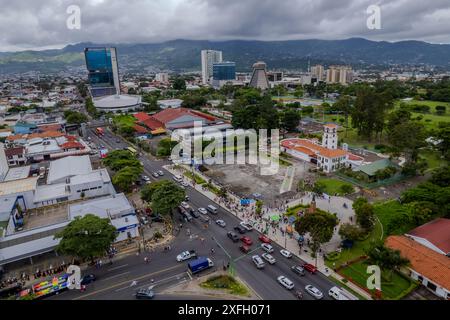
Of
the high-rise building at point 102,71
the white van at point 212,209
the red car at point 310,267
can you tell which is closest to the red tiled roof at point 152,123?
the white van at point 212,209

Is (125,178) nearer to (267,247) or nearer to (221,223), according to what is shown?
(221,223)

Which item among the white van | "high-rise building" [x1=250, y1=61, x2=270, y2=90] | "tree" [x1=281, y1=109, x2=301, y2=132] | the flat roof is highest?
"high-rise building" [x1=250, y1=61, x2=270, y2=90]

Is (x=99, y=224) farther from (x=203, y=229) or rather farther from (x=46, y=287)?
(x=203, y=229)

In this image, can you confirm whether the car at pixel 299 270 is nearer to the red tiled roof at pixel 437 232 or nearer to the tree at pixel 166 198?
the red tiled roof at pixel 437 232

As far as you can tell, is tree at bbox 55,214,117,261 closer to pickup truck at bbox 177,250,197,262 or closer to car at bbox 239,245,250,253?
pickup truck at bbox 177,250,197,262

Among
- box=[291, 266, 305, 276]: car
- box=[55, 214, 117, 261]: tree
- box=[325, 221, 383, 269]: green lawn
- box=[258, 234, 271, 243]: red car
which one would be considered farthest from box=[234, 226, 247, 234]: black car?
box=[55, 214, 117, 261]: tree

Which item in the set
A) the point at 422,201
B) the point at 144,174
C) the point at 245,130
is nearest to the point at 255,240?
the point at 422,201
